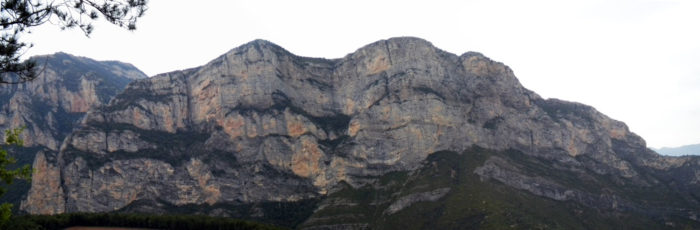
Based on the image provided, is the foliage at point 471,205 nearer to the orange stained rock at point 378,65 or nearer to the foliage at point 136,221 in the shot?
the foliage at point 136,221

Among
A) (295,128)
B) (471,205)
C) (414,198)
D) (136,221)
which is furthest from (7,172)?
(295,128)

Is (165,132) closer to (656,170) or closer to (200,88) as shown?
(200,88)

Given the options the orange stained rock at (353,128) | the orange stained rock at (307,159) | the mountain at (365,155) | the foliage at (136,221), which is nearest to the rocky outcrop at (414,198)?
the mountain at (365,155)

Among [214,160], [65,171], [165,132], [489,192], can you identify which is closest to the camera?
[489,192]

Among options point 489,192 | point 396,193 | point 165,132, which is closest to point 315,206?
point 396,193

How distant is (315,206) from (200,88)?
74242 millimetres

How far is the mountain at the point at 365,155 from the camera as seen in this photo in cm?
14250

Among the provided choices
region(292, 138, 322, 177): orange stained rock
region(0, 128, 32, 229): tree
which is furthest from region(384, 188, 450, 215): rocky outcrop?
region(0, 128, 32, 229): tree

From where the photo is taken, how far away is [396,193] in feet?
487

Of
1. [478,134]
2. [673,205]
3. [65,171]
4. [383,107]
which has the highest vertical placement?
[383,107]

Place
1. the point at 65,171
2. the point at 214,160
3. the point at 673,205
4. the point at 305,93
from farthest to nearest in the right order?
the point at 305,93 < the point at 214,160 < the point at 65,171 < the point at 673,205

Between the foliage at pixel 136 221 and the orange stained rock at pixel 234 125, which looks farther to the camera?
the orange stained rock at pixel 234 125

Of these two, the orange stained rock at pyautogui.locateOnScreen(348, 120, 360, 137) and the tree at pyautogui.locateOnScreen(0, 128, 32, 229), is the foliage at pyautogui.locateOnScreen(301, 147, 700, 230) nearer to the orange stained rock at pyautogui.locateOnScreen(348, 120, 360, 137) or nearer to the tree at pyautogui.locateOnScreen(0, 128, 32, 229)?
the orange stained rock at pyautogui.locateOnScreen(348, 120, 360, 137)

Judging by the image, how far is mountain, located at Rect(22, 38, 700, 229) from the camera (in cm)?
14250
